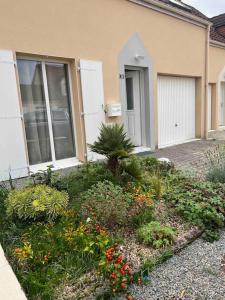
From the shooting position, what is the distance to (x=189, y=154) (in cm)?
666

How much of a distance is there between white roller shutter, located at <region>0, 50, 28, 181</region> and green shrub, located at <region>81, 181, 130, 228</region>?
2129 mm

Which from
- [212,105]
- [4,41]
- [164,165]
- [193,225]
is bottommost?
[193,225]

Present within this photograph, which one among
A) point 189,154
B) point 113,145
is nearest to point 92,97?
point 113,145

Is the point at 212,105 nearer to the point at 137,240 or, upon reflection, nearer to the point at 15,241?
the point at 137,240

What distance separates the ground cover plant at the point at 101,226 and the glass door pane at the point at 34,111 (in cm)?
160

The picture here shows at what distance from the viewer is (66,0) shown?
4992 mm

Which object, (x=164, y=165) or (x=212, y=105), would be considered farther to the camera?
(x=212, y=105)

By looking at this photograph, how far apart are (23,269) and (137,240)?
113 cm

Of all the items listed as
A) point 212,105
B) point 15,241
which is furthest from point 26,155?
point 212,105

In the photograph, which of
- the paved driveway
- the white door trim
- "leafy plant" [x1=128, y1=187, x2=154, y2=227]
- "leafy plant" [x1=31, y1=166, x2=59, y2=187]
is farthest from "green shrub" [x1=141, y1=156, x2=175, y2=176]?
the white door trim

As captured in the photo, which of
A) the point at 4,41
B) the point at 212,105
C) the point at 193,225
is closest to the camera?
the point at 193,225

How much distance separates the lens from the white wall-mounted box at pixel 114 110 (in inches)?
234

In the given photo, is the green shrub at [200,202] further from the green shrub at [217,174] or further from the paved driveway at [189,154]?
the paved driveway at [189,154]

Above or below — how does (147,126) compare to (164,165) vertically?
above
